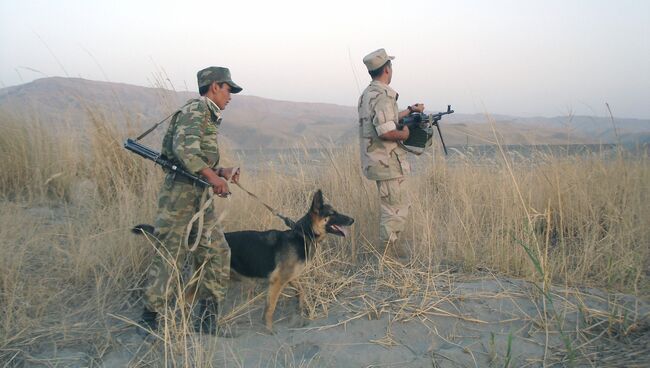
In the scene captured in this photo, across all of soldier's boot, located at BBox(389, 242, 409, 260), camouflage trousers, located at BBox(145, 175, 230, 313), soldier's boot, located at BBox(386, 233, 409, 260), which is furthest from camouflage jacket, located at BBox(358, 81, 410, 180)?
camouflage trousers, located at BBox(145, 175, 230, 313)

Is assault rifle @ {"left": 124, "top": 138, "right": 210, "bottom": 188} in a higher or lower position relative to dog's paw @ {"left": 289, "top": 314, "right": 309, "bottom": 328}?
higher

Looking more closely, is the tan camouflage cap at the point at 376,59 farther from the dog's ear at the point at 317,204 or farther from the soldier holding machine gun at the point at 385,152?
the dog's ear at the point at 317,204

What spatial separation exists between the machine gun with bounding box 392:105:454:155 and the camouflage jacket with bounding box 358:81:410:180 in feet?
0.49

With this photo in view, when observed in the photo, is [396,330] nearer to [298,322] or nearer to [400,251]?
[298,322]

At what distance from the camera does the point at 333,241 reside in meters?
5.60

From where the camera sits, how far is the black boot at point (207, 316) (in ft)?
12.9

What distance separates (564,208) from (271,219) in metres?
3.72

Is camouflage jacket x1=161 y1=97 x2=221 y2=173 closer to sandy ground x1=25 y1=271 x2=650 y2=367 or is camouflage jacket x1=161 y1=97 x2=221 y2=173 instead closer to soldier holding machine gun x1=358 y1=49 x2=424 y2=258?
sandy ground x1=25 y1=271 x2=650 y2=367

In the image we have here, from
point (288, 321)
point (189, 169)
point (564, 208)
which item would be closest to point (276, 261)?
point (288, 321)

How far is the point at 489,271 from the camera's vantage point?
4.68m

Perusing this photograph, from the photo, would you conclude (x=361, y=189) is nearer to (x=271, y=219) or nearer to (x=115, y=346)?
(x=271, y=219)

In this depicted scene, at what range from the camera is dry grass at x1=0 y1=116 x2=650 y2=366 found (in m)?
3.76

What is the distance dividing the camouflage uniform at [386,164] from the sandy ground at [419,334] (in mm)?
890

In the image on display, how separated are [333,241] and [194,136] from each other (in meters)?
2.52
